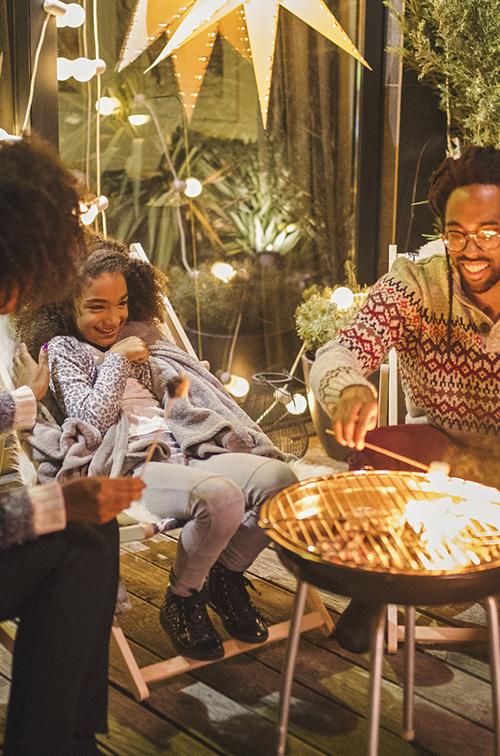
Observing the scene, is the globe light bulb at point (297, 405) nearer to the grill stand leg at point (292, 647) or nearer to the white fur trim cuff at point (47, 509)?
the grill stand leg at point (292, 647)

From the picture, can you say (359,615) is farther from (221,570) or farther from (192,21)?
(192,21)

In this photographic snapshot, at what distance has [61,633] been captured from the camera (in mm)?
1808

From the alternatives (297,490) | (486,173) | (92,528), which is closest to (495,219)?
(486,173)

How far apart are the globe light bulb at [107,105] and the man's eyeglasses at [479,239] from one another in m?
1.83

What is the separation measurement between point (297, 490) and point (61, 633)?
60cm

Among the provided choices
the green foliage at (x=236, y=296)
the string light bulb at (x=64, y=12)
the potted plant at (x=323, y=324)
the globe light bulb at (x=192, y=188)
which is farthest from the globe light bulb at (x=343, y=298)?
the string light bulb at (x=64, y=12)

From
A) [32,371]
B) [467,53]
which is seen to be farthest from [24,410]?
[467,53]

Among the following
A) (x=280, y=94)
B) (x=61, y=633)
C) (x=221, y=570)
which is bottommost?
(x=221, y=570)

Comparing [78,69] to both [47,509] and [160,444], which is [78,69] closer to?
[160,444]

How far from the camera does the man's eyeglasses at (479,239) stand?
2588 mm

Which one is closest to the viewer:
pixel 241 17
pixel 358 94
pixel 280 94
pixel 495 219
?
pixel 495 219

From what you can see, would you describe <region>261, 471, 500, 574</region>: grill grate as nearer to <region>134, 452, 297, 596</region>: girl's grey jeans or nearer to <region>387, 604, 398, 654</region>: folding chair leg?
<region>134, 452, 297, 596</region>: girl's grey jeans

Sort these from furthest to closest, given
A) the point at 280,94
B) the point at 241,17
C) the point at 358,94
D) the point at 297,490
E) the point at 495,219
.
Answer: the point at 358,94 → the point at 280,94 → the point at 241,17 → the point at 495,219 → the point at 297,490

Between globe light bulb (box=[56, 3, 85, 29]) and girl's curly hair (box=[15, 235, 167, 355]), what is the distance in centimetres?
87
